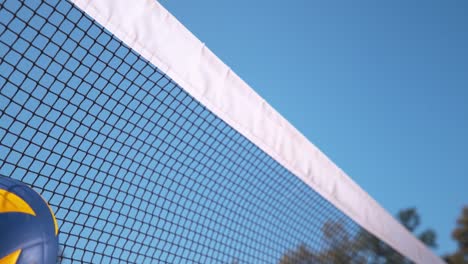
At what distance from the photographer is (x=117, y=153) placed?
11.0 ft

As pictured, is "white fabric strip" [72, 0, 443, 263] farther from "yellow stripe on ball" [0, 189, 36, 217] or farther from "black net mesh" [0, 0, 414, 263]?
"yellow stripe on ball" [0, 189, 36, 217]

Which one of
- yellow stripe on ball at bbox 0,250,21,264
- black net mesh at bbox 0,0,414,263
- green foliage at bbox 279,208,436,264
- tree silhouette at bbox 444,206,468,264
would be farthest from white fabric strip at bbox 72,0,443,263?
tree silhouette at bbox 444,206,468,264

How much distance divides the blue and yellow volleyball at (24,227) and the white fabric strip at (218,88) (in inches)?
44.3

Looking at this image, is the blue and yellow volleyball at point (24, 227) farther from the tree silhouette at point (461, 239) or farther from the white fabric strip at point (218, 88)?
the tree silhouette at point (461, 239)

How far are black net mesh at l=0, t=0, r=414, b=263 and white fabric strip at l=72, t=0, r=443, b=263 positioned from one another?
0.22 metres

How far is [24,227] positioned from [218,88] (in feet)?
5.75

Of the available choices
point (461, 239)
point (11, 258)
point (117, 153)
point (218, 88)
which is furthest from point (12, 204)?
point (461, 239)

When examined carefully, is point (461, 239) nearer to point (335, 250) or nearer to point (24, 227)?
point (335, 250)

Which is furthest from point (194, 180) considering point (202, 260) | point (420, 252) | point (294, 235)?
point (420, 252)

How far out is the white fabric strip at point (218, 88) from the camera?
2.62 meters

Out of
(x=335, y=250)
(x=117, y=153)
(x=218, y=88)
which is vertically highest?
(x=218, y=88)

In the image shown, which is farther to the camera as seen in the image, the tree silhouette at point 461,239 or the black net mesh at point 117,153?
the tree silhouette at point 461,239

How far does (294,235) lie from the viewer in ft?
17.6

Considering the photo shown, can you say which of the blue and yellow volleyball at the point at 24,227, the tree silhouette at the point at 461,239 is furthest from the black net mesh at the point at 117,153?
the tree silhouette at the point at 461,239
